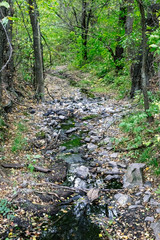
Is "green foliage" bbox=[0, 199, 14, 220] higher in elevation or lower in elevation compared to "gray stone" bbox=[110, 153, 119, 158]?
higher

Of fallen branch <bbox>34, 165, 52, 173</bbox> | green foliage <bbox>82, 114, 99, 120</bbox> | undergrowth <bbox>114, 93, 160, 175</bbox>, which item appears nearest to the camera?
undergrowth <bbox>114, 93, 160, 175</bbox>

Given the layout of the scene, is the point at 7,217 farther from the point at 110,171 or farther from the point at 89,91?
the point at 89,91

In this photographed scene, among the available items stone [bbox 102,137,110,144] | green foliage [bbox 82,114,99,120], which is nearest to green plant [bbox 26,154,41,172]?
stone [bbox 102,137,110,144]

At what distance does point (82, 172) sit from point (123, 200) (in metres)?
1.45

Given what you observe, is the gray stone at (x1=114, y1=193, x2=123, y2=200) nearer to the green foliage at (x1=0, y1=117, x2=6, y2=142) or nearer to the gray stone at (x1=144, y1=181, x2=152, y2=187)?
the gray stone at (x1=144, y1=181, x2=152, y2=187)

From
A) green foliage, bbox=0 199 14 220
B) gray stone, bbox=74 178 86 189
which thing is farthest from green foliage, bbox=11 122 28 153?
green foliage, bbox=0 199 14 220

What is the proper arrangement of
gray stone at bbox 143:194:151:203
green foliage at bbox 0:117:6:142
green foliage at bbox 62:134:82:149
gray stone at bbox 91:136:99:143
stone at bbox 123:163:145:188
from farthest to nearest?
gray stone at bbox 91:136:99:143 < green foliage at bbox 62:134:82:149 < green foliage at bbox 0:117:6:142 < stone at bbox 123:163:145:188 < gray stone at bbox 143:194:151:203

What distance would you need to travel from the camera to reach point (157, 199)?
168 inches

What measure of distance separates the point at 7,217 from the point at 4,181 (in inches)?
38.6

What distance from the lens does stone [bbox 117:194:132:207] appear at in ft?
14.5

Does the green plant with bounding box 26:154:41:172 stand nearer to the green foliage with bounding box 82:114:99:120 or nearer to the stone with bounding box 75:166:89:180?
the stone with bounding box 75:166:89:180

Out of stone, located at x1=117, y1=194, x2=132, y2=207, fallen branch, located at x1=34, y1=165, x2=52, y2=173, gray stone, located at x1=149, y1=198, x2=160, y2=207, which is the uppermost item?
fallen branch, located at x1=34, y1=165, x2=52, y2=173

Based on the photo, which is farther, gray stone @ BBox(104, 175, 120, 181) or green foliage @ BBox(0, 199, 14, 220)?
gray stone @ BBox(104, 175, 120, 181)

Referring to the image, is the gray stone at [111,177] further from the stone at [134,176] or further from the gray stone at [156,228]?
the gray stone at [156,228]
